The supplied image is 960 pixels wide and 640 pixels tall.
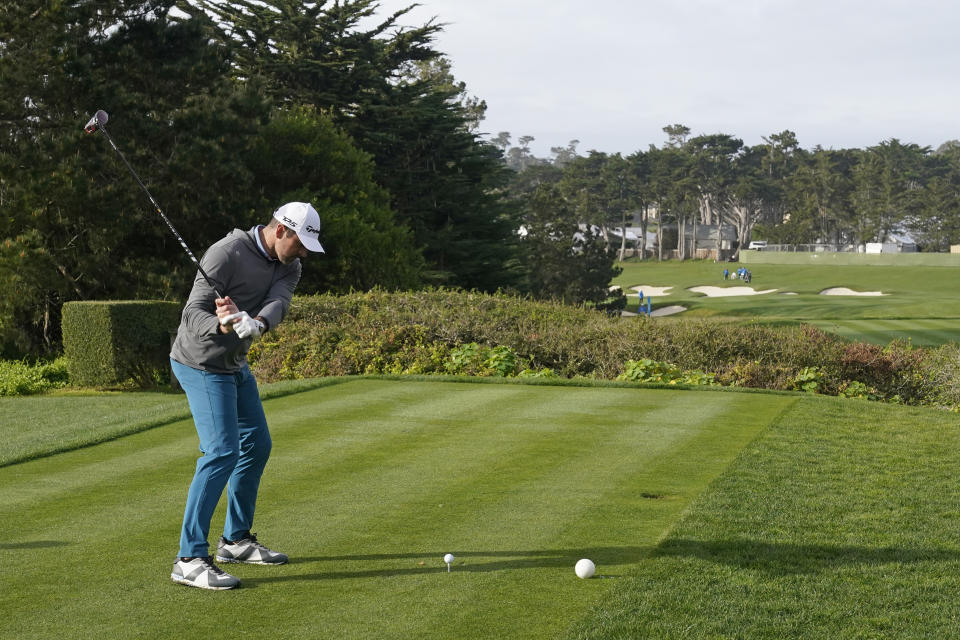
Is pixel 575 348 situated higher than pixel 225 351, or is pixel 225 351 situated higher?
pixel 225 351

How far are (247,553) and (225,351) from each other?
1.25 metres

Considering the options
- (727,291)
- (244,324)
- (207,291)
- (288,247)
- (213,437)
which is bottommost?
(727,291)

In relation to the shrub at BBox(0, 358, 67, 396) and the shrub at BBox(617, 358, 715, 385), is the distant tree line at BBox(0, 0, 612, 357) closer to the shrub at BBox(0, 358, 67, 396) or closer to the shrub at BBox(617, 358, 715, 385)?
the shrub at BBox(0, 358, 67, 396)

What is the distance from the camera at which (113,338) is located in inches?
651

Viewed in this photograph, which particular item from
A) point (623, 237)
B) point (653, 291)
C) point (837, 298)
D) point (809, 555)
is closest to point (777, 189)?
point (623, 237)

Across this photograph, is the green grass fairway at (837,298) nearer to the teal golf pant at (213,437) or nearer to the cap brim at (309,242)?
the teal golf pant at (213,437)

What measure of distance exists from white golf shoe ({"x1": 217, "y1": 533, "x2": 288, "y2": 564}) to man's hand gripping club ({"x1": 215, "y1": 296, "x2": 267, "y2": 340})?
135 cm

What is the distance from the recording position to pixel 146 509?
730 centimetres

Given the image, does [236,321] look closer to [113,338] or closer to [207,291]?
[207,291]

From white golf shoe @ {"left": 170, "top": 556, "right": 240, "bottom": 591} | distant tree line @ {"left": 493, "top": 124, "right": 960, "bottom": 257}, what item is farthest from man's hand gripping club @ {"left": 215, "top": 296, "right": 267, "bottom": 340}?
distant tree line @ {"left": 493, "top": 124, "right": 960, "bottom": 257}

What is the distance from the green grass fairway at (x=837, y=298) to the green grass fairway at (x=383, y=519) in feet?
81.6

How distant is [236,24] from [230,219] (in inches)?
580

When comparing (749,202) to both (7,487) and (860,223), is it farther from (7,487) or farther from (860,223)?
(7,487)

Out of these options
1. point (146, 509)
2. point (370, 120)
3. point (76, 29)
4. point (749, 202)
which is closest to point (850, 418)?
point (146, 509)
